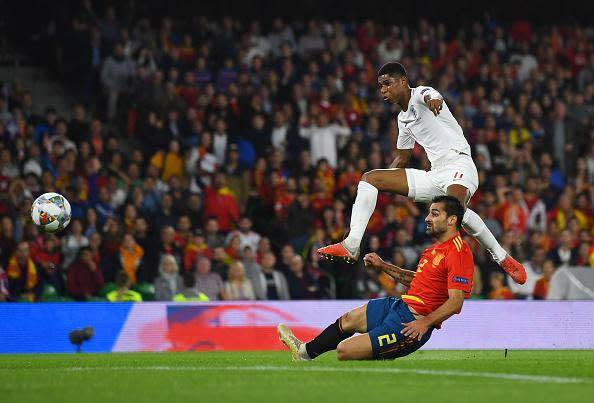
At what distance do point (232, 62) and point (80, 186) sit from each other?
Result: 453 centimetres

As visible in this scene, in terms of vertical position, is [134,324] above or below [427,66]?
below

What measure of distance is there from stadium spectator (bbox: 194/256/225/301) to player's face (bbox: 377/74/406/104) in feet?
20.4

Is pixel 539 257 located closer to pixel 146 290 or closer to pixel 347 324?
pixel 146 290

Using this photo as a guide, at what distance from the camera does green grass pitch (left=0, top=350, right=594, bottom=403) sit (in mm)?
7492

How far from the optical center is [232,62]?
21.1 meters

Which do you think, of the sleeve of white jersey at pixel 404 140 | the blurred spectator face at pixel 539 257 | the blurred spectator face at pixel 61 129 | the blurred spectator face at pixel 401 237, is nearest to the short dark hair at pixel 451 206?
the sleeve of white jersey at pixel 404 140

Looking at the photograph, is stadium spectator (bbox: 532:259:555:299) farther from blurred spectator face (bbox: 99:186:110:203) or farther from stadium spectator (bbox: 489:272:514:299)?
blurred spectator face (bbox: 99:186:110:203)

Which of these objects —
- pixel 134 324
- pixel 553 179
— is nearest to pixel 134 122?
pixel 134 324

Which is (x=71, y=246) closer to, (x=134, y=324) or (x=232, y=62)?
(x=134, y=324)

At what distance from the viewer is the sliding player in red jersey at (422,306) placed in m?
9.26

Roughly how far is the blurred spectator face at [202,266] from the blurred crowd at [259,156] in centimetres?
2

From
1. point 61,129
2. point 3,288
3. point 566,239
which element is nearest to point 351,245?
point 3,288

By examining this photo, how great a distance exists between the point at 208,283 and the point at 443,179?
641cm

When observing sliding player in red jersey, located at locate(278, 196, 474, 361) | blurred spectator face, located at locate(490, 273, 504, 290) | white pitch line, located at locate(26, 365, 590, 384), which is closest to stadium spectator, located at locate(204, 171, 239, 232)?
blurred spectator face, located at locate(490, 273, 504, 290)
